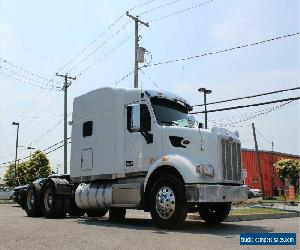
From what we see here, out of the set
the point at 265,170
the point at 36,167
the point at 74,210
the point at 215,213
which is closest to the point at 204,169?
the point at 215,213

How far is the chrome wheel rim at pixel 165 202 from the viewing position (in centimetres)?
1023

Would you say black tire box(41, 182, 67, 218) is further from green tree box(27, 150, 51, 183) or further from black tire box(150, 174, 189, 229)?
green tree box(27, 150, 51, 183)

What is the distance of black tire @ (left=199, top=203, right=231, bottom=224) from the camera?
12.0 m

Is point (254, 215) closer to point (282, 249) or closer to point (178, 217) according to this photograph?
point (178, 217)

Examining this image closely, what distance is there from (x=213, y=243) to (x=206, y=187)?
2146 millimetres

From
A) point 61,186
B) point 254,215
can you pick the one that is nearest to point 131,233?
point 61,186

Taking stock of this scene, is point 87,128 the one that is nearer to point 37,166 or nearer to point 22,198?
point 22,198

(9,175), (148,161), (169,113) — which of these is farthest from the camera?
(9,175)

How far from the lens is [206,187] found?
9.88 meters

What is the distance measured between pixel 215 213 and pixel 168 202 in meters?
2.48

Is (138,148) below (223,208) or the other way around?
the other way around

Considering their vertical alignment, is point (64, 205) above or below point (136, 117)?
below

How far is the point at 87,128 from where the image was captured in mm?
13555

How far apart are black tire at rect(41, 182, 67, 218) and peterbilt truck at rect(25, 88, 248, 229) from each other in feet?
0.10
